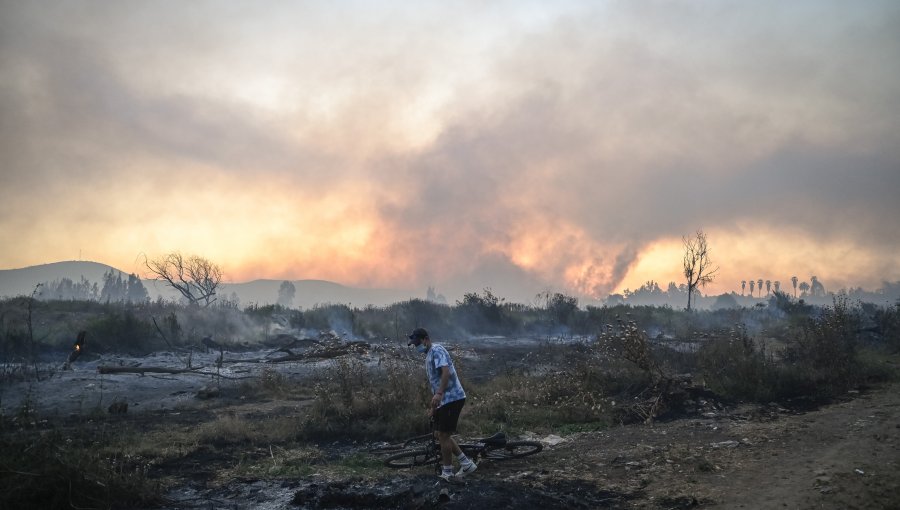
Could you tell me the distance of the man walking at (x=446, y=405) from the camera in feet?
22.2

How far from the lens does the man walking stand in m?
6.78

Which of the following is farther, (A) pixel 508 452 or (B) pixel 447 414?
(A) pixel 508 452

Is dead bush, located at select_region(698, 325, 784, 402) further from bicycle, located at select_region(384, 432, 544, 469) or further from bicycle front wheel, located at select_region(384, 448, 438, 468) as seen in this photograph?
bicycle front wheel, located at select_region(384, 448, 438, 468)

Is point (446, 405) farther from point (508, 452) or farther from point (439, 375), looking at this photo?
point (508, 452)

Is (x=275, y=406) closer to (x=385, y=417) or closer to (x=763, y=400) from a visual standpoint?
(x=385, y=417)

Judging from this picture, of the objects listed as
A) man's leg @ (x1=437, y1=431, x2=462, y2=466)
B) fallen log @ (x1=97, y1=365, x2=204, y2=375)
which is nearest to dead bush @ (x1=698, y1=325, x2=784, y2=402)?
man's leg @ (x1=437, y1=431, x2=462, y2=466)

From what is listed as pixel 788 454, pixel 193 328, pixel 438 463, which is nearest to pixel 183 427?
pixel 438 463

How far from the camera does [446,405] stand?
6.91 meters

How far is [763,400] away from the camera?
10.9m

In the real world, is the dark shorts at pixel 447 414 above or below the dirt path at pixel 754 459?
above

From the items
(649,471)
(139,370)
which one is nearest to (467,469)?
(649,471)

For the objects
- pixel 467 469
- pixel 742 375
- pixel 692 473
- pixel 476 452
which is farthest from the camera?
pixel 742 375

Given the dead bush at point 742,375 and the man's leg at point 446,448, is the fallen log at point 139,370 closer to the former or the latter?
the man's leg at point 446,448

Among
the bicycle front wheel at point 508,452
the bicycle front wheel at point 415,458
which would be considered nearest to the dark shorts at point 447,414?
the bicycle front wheel at point 415,458
